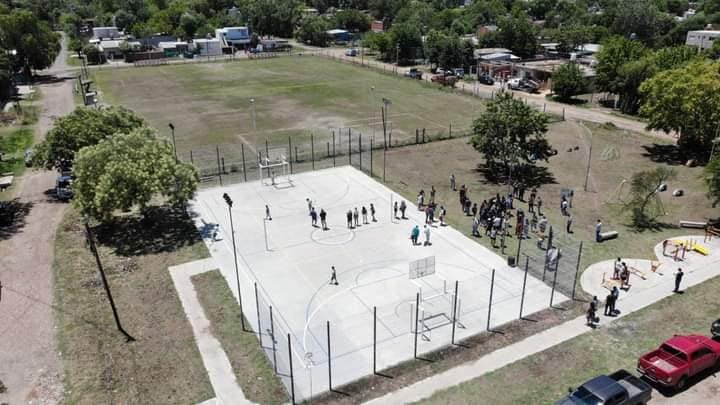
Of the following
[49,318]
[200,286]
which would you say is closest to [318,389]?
[200,286]

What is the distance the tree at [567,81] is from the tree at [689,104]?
21.8 metres

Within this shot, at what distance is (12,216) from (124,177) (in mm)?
12732

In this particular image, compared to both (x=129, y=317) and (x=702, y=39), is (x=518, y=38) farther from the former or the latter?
(x=129, y=317)

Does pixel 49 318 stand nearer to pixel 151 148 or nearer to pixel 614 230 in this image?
pixel 151 148

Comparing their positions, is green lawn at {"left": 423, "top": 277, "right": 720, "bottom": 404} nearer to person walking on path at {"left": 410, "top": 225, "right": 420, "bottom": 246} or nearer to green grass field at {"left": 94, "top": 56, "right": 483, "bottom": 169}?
person walking on path at {"left": 410, "top": 225, "right": 420, "bottom": 246}

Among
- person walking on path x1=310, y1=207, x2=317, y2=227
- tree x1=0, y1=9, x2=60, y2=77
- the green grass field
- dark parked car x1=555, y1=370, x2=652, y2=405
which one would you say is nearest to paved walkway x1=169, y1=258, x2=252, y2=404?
person walking on path x1=310, y1=207, x2=317, y2=227

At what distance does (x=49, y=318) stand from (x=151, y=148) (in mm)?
12289

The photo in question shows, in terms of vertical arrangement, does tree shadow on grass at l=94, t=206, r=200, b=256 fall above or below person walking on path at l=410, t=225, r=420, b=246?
below

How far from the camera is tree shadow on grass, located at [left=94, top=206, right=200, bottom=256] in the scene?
1288 inches

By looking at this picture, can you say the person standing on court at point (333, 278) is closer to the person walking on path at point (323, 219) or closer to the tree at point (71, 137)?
the person walking on path at point (323, 219)

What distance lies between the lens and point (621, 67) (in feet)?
216

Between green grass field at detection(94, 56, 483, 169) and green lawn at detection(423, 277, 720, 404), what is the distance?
34137mm

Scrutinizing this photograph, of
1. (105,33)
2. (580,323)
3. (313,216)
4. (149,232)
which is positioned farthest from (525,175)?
(105,33)

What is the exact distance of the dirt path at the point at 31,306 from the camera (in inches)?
840
